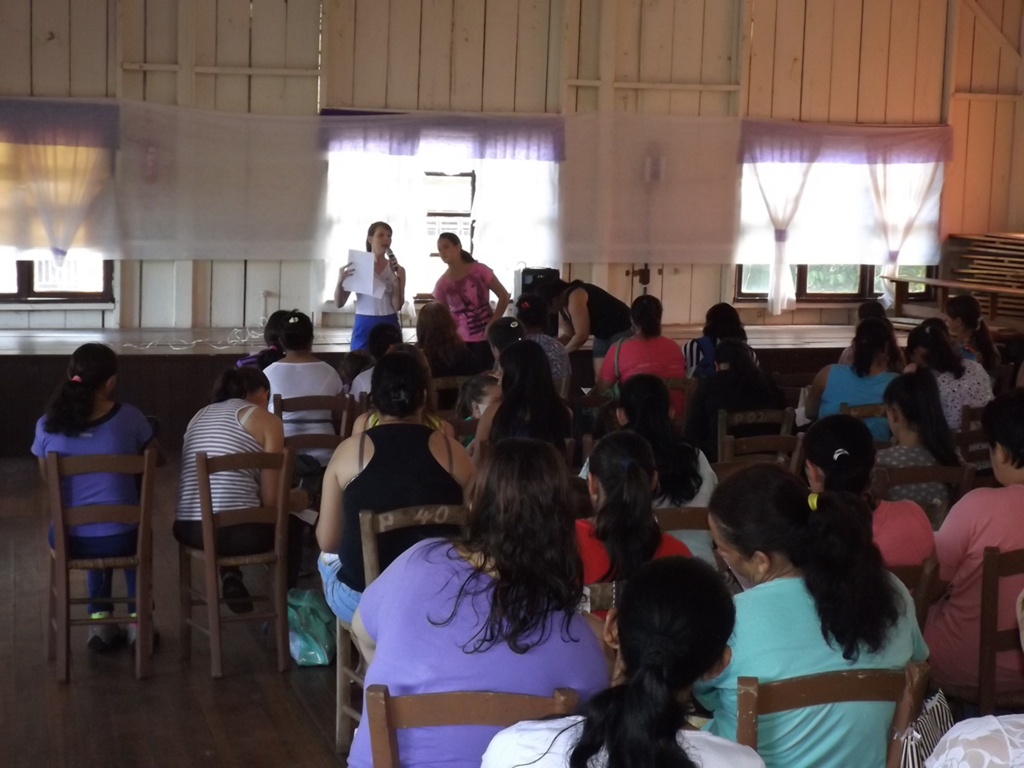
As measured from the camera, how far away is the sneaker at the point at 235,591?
4.67 meters

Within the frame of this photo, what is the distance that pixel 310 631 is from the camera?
4223 millimetres

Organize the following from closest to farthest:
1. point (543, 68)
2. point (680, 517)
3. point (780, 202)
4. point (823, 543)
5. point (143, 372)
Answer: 1. point (823, 543)
2. point (680, 517)
3. point (143, 372)
4. point (543, 68)
5. point (780, 202)

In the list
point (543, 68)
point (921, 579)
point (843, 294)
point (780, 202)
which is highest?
point (543, 68)

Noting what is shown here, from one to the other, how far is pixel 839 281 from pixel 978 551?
352 inches

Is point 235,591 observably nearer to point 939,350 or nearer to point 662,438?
point 662,438

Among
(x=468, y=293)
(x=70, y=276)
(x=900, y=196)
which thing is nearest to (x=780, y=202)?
(x=900, y=196)

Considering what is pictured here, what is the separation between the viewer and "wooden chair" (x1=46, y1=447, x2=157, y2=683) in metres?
3.82

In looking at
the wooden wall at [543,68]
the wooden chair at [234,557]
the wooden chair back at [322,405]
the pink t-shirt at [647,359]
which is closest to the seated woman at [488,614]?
the wooden chair at [234,557]

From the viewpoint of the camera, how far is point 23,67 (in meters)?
9.18

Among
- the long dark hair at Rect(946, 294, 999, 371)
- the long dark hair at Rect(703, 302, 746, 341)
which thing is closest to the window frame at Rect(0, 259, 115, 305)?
the long dark hair at Rect(703, 302, 746, 341)

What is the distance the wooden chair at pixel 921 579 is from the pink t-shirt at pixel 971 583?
40 centimetres

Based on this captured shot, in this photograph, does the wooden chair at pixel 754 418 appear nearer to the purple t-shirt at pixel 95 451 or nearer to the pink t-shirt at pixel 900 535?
the pink t-shirt at pixel 900 535

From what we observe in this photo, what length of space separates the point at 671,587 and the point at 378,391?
191 centimetres

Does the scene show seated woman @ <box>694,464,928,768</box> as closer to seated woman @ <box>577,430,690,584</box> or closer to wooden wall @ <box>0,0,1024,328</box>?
seated woman @ <box>577,430,690,584</box>
